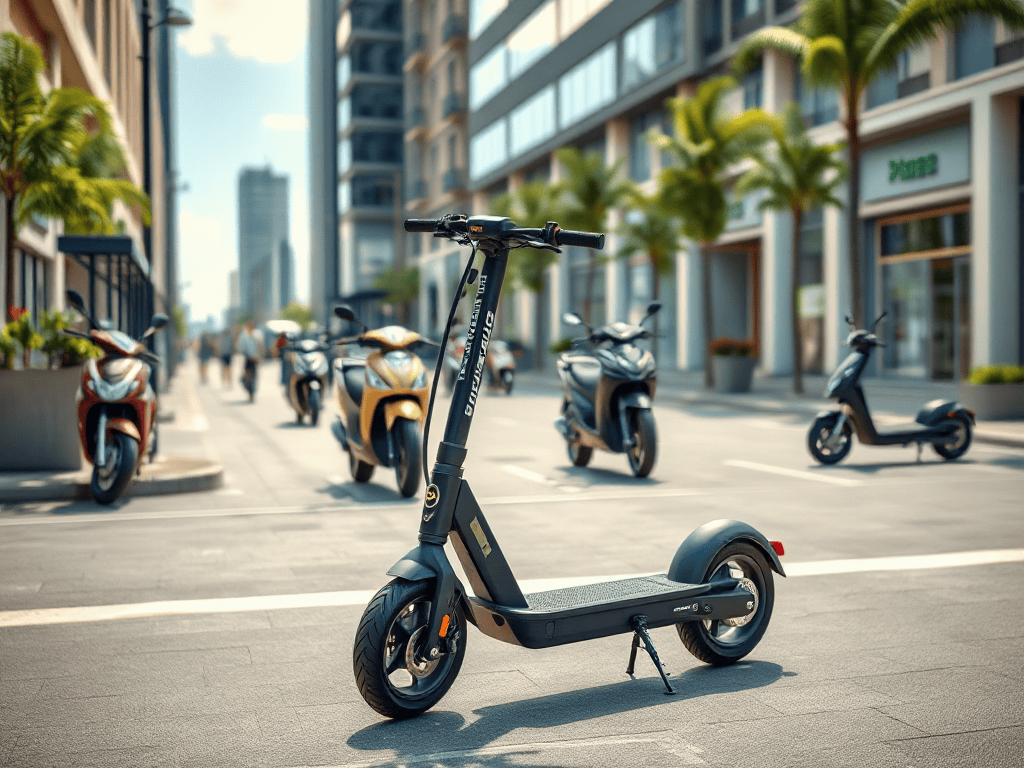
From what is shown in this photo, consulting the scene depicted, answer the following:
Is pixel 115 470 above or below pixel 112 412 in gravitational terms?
below

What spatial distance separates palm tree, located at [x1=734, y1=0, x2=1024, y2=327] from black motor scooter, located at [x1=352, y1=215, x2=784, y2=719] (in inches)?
641

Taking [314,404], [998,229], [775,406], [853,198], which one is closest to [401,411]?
[314,404]

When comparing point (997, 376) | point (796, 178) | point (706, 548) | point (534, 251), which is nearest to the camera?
point (706, 548)

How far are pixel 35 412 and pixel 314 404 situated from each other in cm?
798

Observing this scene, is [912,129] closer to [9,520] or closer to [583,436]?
[583,436]

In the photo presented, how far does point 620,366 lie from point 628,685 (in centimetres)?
652

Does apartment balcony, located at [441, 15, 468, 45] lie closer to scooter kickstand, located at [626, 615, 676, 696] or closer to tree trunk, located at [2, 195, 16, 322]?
tree trunk, located at [2, 195, 16, 322]

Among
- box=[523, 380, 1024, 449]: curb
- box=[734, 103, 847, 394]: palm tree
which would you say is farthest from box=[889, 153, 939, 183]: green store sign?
box=[523, 380, 1024, 449]: curb

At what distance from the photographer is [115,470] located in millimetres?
9211

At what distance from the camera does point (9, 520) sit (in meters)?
8.49

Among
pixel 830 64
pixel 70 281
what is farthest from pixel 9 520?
pixel 70 281

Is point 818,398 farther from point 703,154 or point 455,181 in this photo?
point 455,181

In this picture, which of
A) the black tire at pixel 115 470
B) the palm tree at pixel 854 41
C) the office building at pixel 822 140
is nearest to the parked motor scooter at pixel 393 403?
the black tire at pixel 115 470

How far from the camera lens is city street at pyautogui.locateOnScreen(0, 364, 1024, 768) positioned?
12.2 ft
